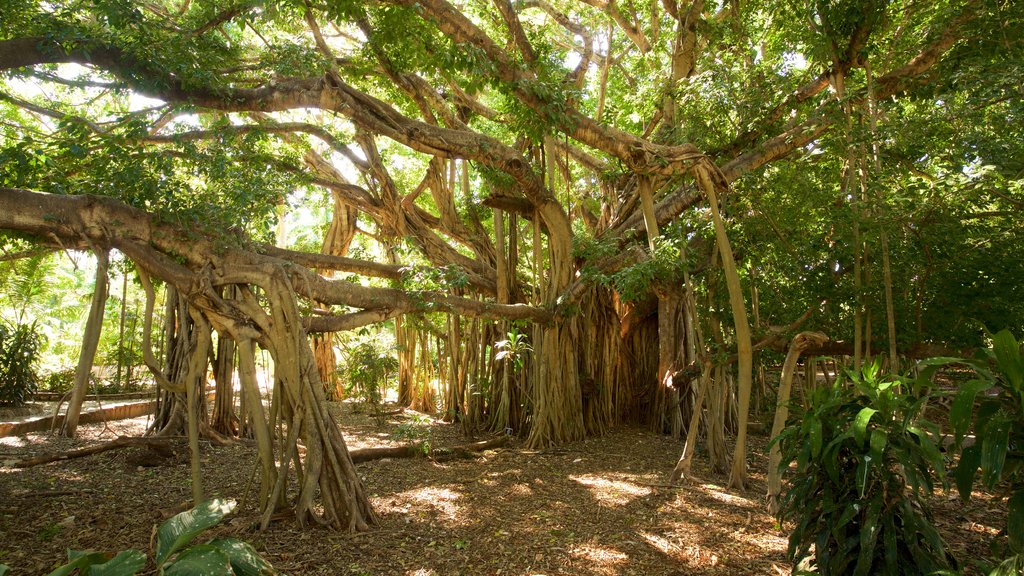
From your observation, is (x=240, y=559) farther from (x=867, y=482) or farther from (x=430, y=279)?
(x=430, y=279)

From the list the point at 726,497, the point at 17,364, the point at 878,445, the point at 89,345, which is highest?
the point at 17,364

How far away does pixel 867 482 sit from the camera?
2.49 meters

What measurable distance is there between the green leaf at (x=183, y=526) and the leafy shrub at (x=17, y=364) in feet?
28.0

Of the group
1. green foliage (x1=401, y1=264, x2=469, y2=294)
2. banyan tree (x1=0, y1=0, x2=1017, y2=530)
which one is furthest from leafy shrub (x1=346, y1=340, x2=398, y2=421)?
green foliage (x1=401, y1=264, x2=469, y2=294)

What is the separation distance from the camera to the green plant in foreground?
Result: 134 centimetres

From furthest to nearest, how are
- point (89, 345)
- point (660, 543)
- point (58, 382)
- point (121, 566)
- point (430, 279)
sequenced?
point (58, 382) < point (430, 279) < point (660, 543) < point (89, 345) < point (121, 566)

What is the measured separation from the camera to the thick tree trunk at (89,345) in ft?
10.1

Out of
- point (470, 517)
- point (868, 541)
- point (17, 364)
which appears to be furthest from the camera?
point (17, 364)

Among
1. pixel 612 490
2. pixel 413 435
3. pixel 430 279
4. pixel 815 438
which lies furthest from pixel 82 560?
pixel 413 435

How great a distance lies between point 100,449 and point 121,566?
16.0ft

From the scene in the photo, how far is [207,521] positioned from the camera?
1.57 m

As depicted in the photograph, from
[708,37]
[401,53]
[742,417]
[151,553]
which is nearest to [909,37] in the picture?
[708,37]

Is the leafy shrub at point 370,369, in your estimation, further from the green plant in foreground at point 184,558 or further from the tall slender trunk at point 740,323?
the green plant in foreground at point 184,558

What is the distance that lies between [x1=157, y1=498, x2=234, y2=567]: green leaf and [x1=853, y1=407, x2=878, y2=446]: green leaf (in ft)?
7.17
